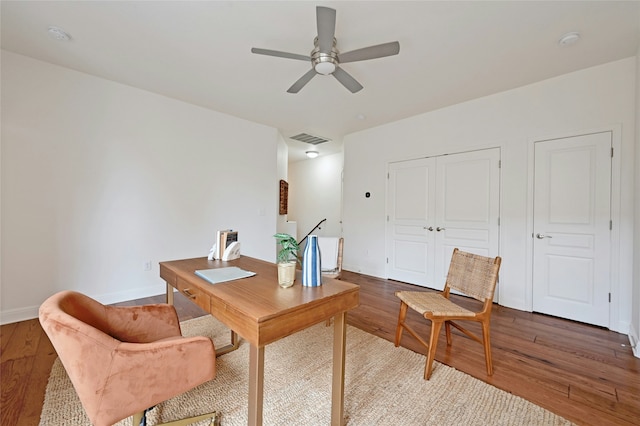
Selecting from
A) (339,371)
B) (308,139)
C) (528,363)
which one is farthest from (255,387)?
(308,139)

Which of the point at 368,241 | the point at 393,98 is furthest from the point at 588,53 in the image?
the point at 368,241

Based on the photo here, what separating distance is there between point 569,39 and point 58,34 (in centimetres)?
439

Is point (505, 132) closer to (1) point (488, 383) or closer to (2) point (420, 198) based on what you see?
(2) point (420, 198)

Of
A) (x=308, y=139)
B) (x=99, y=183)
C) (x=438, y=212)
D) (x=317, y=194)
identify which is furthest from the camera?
(x=317, y=194)

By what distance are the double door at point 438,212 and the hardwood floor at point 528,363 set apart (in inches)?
38.1

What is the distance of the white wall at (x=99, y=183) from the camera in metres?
2.53

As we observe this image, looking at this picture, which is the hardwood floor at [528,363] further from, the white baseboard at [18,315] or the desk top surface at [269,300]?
Result: the desk top surface at [269,300]

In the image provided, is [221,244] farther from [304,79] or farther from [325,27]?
[325,27]

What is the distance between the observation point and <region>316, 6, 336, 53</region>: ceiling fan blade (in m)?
1.61

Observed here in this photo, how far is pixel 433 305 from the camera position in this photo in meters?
1.86

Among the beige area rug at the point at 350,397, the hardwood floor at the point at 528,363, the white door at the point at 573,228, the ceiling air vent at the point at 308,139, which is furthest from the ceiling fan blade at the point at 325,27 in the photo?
the ceiling air vent at the point at 308,139

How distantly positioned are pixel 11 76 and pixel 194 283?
10.2ft

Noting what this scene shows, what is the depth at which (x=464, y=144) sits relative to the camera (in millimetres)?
3455

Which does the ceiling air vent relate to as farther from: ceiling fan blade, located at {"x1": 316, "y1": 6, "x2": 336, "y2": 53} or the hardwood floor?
the hardwood floor
